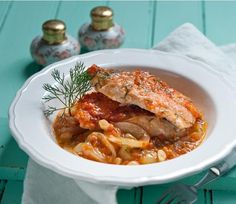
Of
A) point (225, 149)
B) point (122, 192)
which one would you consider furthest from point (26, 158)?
point (225, 149)

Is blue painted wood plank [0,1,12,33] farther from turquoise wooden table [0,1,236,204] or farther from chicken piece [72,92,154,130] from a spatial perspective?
chicken piece [72,92,154,130]

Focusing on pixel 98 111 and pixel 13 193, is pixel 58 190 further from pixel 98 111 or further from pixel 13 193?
pixel 98 111

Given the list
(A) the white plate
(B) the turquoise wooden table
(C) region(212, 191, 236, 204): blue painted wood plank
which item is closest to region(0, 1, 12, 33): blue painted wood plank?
(B) the turquoise wooden table

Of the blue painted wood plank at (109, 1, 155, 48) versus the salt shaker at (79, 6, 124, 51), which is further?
the blue painted wood plank at (109, 1, 155, 48)

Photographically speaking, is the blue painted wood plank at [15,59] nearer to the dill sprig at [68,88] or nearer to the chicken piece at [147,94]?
the dill sprig at [68,88]

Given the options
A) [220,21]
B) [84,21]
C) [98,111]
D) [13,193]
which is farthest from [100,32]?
[13,193]

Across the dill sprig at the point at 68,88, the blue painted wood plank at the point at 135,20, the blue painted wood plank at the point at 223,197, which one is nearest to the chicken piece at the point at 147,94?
the dill sprig at the point at 68,88

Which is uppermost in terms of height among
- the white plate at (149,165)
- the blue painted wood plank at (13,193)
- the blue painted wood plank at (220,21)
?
the blue painted wood plank at (220,21)
